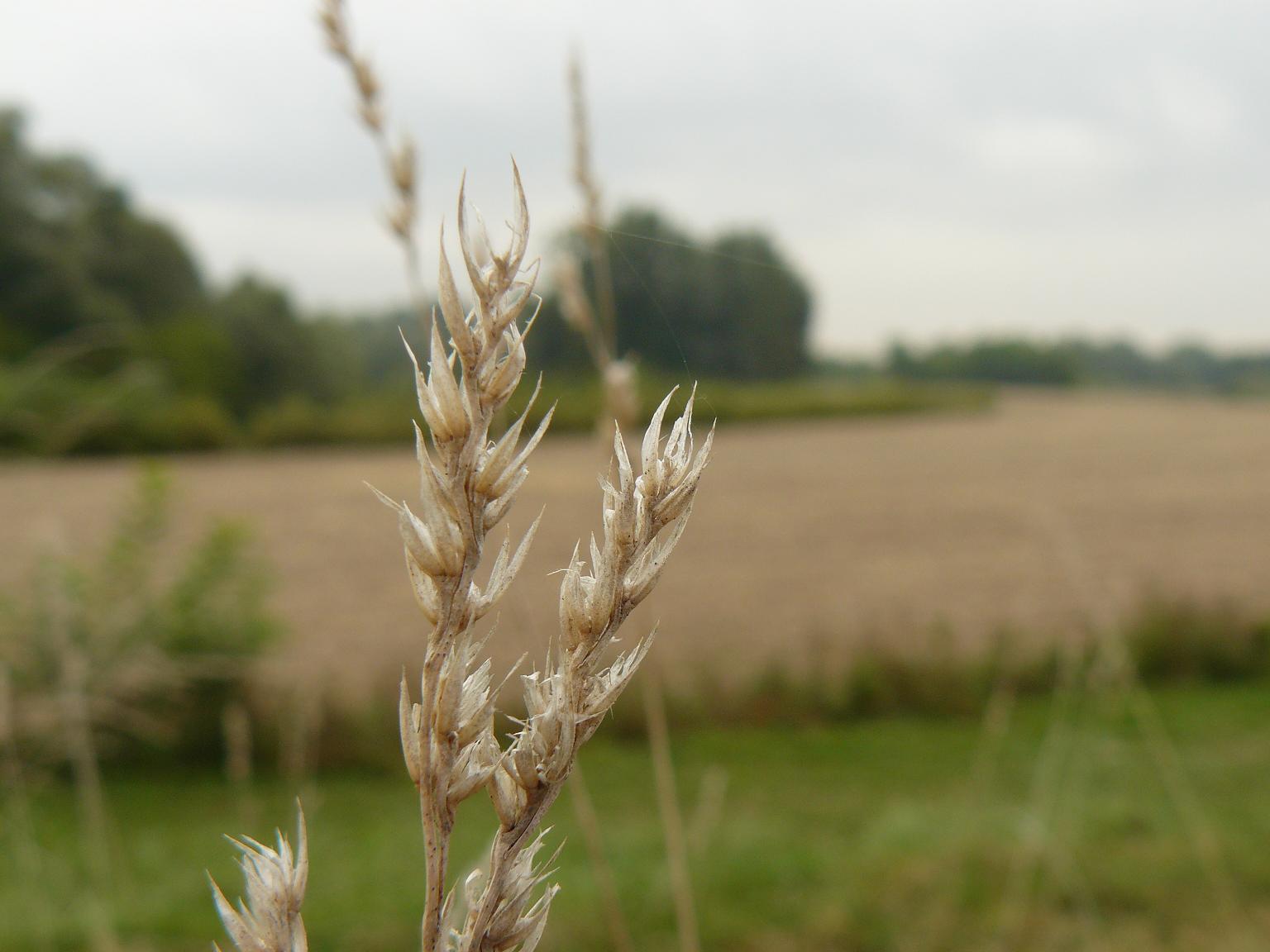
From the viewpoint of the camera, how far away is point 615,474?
51 cm

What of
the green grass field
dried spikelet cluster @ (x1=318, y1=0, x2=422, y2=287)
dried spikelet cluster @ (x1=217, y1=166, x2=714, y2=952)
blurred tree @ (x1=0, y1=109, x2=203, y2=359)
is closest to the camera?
dried spikelet cluster @ (x1=217, y1=166, x2=714, y2=952)

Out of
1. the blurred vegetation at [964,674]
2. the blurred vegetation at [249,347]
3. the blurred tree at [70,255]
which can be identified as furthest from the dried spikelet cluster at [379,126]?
the blurred tree at [70,255]

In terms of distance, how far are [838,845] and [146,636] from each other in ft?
15.4

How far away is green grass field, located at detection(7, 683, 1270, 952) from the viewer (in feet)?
15.6

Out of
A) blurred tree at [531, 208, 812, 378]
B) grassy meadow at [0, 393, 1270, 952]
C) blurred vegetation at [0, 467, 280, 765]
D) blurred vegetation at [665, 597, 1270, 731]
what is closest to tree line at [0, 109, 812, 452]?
blurred tree at [531, 208, 812, 378]

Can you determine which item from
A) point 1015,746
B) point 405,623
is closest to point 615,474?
point 1015,746

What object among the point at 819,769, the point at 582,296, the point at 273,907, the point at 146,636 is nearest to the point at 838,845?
the point at 819,769

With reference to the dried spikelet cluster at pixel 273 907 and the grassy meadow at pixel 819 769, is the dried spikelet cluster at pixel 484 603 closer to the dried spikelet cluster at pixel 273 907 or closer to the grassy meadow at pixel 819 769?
the dried spikelet cluster at pixel 273 907

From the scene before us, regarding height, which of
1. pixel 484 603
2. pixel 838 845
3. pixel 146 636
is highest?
pixel 484 603

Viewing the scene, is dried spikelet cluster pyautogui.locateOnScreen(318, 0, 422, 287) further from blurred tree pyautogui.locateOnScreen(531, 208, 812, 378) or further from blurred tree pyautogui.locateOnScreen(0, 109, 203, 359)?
blurred tree pyautogui.locateOnScreen(0, 109, 203, 359)

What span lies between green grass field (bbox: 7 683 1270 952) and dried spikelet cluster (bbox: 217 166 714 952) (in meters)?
1.81

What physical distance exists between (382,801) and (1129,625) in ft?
24.3

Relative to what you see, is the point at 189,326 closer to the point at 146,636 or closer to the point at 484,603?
the point at 146,636

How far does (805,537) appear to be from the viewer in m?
20.5
